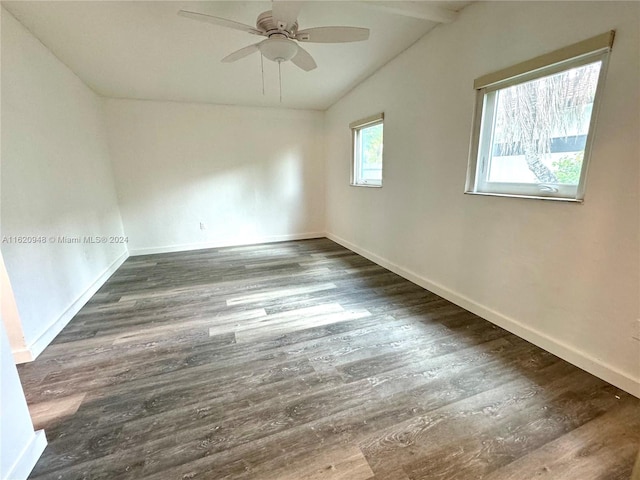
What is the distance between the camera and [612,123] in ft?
4.70

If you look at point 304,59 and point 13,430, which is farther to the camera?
point 304,59

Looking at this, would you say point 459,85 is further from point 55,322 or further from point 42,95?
point 55,322

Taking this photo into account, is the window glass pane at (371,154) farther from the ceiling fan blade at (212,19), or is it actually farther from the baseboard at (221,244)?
the ceiling fan blade at (212,19)

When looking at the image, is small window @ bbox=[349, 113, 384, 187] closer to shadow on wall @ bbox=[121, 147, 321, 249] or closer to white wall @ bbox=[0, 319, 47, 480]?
shadow on wall @ bbox=[121, 147, 321, 249]

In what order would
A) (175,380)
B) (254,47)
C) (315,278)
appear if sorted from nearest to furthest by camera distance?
1. (175,380)
2. (254,47)
3. (315,278)

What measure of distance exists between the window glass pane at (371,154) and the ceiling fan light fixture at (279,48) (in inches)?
73.2

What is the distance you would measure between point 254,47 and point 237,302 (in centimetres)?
213

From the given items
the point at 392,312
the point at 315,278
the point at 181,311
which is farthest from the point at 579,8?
the point at 181,311

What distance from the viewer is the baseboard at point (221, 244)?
4496 millimetres

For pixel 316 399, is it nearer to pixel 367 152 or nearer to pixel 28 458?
pixel 28 458

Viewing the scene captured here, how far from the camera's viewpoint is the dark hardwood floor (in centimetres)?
116

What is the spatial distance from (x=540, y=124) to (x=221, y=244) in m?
4.51

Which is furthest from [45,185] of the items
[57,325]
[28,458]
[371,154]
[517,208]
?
A: [517,208]

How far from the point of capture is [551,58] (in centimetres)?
164
